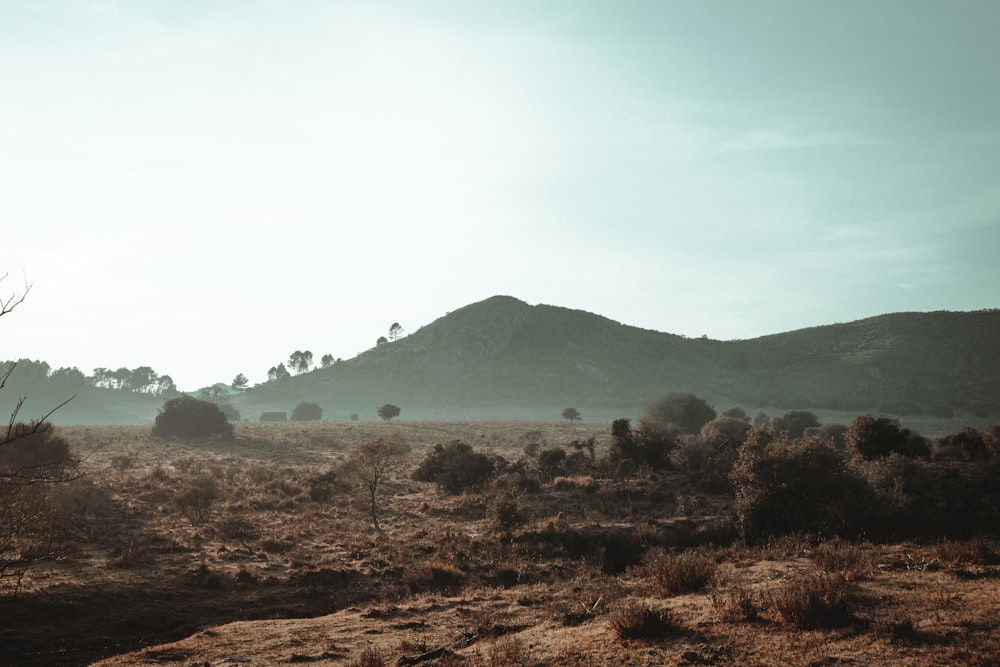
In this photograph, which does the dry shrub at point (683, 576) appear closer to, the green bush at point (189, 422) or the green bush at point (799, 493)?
the green bush at point (799, 493)

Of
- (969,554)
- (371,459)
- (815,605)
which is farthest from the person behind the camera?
(371,459)

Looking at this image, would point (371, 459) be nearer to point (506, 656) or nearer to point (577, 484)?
point (577, 484)

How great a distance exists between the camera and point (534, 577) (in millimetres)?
16562

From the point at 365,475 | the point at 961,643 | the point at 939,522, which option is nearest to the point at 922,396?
the point at 939,522

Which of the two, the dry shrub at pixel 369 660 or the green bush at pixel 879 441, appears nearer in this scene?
the dry shrub at pixel 369 660

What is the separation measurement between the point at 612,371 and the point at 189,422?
9099 centimetres

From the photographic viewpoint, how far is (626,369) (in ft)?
413

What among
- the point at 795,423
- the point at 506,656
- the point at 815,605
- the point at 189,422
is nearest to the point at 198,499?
the point at 506,656

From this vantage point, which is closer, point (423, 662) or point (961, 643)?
point (961, 643)

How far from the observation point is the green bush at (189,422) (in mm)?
50531

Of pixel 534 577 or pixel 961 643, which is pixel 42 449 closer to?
pixel 534 577

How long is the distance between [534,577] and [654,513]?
7.71m

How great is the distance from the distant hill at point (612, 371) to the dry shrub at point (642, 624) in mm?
88984

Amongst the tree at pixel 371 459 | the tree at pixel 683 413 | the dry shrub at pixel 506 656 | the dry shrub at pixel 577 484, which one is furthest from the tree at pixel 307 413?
the dry shrub at pixel 506 656
